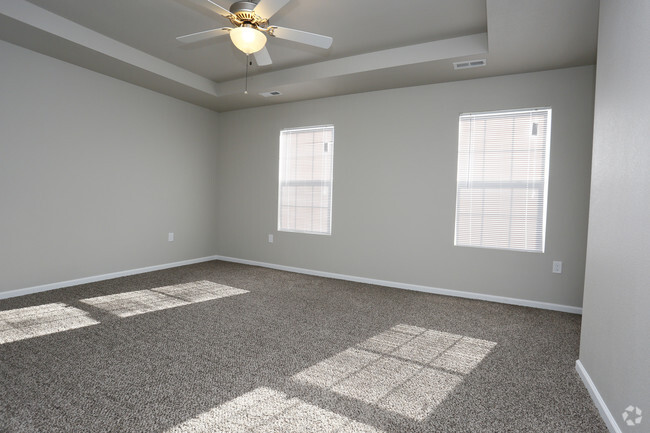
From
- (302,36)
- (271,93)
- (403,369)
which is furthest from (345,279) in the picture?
(302,36)

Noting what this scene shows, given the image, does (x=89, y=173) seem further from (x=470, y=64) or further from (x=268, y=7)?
(x=470, y=64)

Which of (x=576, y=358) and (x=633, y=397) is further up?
(x=633, y=397)

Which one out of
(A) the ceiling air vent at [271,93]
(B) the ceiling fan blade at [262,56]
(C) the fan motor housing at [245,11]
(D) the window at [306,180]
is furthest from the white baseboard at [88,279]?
(C) the fan motor housing at [245,11]

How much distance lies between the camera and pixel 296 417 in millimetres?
1681

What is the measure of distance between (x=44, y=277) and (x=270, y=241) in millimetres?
2659

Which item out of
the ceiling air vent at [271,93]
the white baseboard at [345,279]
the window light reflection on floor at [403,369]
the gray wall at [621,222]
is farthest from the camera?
the ceiling air vent at [271,93]

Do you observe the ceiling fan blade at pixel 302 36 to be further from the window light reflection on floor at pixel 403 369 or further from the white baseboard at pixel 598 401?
the white baseboard at pixel 598 401

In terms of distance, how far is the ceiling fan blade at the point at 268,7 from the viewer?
87.6 inches

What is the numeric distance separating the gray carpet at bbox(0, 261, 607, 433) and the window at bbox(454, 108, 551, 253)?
2.54 ft

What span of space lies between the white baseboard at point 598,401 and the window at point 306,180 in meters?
3.14

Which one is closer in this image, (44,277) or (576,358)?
(576,358)

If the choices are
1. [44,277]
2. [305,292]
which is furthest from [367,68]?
[44,277]

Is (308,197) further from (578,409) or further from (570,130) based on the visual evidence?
(578,409)

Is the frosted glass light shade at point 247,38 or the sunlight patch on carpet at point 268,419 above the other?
the frosted glass light shade at point 247,38
